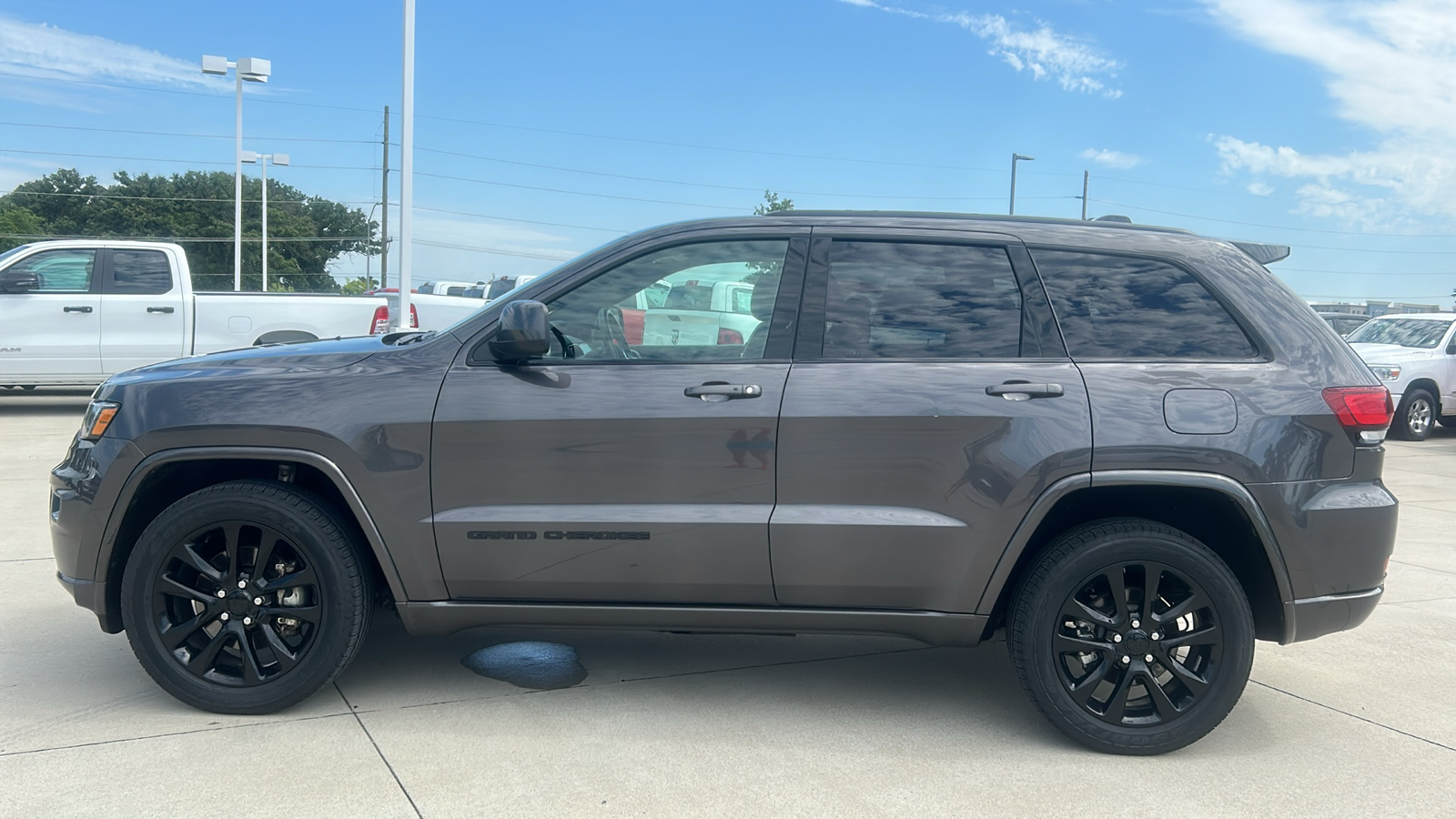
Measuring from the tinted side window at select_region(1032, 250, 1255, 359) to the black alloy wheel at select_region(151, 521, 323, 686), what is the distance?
2.67 m

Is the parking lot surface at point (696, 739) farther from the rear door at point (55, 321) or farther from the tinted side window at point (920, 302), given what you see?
the rear door at point (55, 321)

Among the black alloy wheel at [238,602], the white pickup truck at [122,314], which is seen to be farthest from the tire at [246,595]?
the white pickup truck at [122,314]

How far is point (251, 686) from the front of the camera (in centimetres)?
381

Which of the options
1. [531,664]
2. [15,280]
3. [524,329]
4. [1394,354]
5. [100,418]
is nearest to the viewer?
[524,329]

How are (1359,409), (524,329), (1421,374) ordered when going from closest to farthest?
(524,329) < (1359,409) < (1421,374)

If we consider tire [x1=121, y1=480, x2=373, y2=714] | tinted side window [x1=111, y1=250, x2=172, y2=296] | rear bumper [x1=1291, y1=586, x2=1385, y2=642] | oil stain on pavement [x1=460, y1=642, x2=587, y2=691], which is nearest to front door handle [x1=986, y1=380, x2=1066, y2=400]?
rear bumper [x1=1291, y1=586, x2=1385, y2=642]

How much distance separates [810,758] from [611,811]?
729mm

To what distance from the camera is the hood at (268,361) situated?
3826mm

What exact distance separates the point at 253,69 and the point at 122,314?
568 inches

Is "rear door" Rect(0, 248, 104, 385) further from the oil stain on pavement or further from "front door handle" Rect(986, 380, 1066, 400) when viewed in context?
"front door handle" Rect(986, 380, 1066, 400)

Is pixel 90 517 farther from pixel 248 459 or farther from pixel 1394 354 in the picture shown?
pixel 1394 354

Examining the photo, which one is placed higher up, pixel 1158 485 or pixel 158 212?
pixel 158 212

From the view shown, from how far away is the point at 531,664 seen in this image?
4516 mm

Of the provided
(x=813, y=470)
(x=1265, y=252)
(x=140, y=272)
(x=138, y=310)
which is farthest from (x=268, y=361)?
(x=140, y=272)
